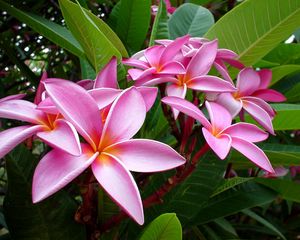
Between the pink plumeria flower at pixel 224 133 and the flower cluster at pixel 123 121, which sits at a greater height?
the flower cluster at pixel 123 121

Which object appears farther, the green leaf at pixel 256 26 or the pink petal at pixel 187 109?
the green leaf at pixel 256 26

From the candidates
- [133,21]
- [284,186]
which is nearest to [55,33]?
[133,21]

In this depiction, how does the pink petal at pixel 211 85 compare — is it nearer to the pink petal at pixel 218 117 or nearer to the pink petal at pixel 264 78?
the pink petal at pixel 218 117

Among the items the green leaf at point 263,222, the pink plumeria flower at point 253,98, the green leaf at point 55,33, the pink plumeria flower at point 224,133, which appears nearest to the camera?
the pink plumeria flower at point 224,133

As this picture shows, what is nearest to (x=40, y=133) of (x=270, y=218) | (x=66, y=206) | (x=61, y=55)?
(x=66, y=206)

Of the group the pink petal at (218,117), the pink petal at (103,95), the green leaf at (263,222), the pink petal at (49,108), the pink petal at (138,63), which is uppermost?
the pink petal at (49,108)

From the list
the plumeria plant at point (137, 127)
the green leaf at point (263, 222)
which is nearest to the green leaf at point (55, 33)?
the plumeria plant at point (137, 127)

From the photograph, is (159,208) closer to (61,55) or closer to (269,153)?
(269,153)
